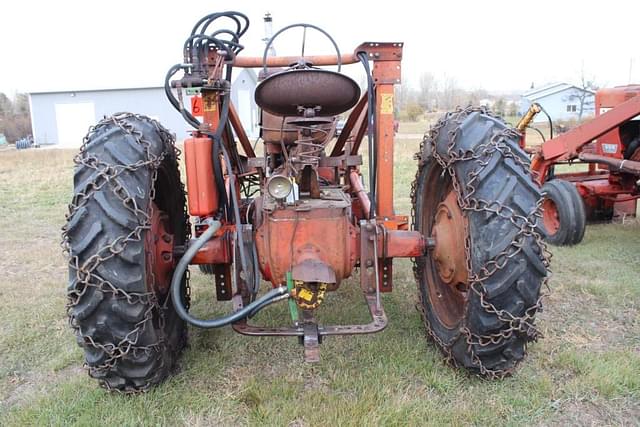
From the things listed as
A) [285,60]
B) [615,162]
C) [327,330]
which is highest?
[285,60]

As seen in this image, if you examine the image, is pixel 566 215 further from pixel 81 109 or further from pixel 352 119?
pixel 81 109

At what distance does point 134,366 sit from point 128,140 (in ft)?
3.93

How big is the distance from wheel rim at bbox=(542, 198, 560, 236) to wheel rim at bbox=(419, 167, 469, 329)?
3.21m

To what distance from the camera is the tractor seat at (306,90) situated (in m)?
2.88

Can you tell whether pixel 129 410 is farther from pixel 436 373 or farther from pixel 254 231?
pixel 436 373

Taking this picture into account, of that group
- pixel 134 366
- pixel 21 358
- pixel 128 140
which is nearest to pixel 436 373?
pixel 134 366

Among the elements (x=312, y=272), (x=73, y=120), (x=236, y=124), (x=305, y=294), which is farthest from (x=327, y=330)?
(x=73, y=120)

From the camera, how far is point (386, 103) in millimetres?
3377

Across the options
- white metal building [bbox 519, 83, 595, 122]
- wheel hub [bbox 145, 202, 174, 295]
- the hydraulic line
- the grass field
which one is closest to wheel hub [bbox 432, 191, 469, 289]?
the hydraulic line

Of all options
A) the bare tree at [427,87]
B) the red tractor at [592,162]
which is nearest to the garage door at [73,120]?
the red tractor at [592,162]

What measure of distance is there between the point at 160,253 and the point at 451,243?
67.9 inches

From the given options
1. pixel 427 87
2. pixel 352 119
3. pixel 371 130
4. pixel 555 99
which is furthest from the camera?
pixel 427 87

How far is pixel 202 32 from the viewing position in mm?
3125

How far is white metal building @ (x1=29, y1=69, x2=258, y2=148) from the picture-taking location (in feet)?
120
